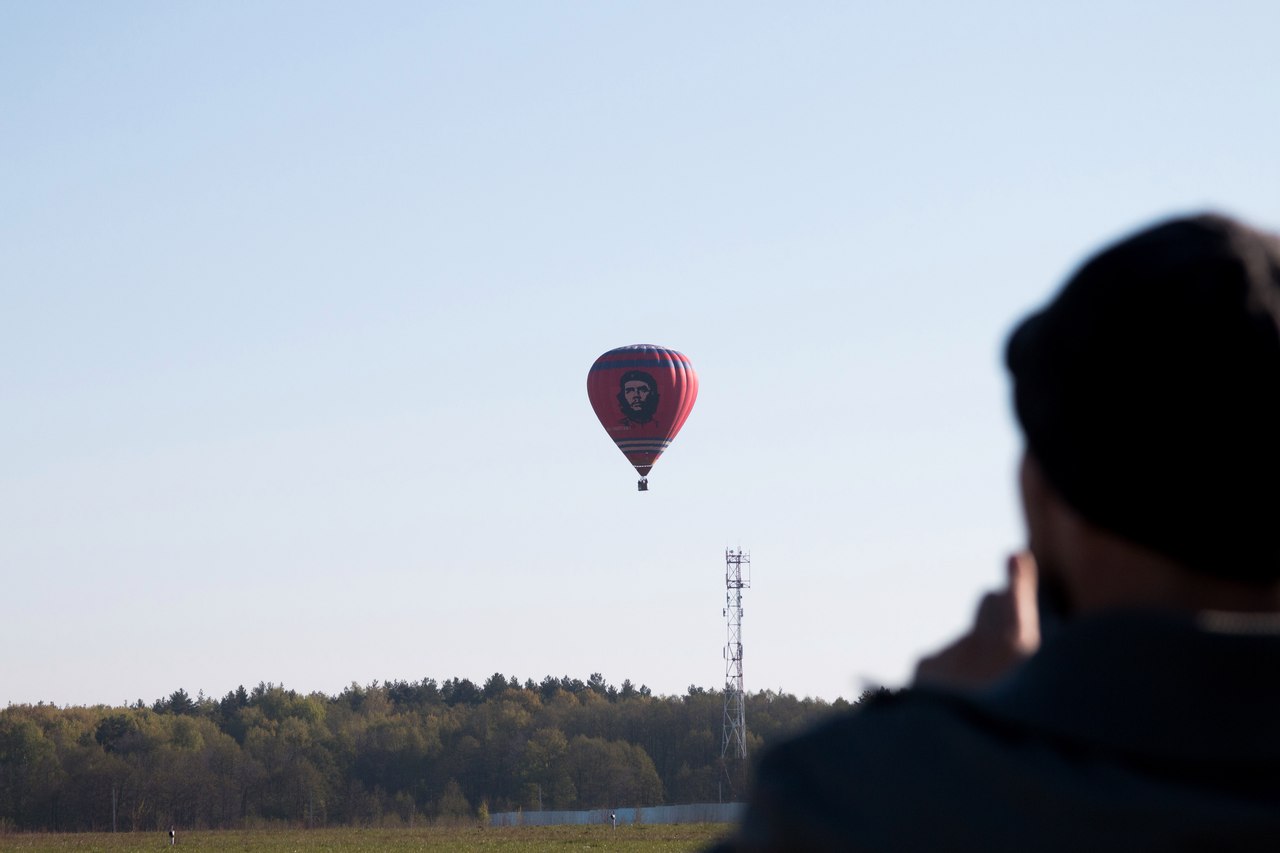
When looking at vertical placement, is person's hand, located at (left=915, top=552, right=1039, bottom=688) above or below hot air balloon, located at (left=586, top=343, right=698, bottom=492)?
below

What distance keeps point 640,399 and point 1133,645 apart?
5685 centimetres

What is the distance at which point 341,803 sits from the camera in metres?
134

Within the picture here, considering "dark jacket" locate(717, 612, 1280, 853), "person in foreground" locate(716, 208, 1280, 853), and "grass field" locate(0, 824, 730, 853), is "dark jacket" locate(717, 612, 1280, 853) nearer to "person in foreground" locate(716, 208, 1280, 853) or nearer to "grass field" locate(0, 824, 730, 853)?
"person in foreground" locate(716, 208, 1280, 853)

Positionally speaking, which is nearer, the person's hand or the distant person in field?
the person's hand

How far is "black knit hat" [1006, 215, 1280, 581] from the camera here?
1194mm

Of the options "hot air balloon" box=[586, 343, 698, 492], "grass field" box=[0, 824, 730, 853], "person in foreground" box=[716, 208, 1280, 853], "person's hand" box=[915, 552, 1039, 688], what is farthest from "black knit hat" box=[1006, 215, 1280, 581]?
"hot air balloon" box=[586, 343, 698, 492]

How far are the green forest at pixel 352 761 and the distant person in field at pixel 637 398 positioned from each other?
62.0m

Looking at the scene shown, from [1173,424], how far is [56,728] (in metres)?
145

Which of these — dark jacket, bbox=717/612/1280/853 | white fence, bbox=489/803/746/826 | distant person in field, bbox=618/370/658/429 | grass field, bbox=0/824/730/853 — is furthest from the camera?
white fence, bbox=489/803/746/826

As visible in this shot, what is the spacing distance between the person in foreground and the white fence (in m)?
67.5

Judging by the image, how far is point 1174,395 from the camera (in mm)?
1199

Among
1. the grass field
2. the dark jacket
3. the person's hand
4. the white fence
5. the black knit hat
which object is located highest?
the black knit hat

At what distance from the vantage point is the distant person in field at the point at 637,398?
2282 inches

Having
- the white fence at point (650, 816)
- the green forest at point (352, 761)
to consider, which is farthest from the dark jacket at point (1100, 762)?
the green forest at point (352, 761)
